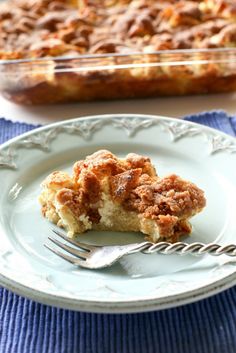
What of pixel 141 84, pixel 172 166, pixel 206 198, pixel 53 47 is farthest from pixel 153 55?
pixel 206 198

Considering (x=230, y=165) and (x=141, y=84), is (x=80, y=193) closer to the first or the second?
(x=230, y=165)

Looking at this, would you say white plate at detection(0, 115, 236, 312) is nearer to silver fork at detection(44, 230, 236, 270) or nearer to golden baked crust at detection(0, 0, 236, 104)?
silver fork at detection(44, 230, 236, 270)

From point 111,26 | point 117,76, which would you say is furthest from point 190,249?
point 111,26

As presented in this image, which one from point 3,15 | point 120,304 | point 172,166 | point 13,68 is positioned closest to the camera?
point 120,304

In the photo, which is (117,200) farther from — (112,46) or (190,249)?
(112,46)

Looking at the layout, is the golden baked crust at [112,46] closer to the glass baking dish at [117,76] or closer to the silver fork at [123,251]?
the glass baking dish at [117,76]

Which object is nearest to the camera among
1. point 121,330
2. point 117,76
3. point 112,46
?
point 121,330
